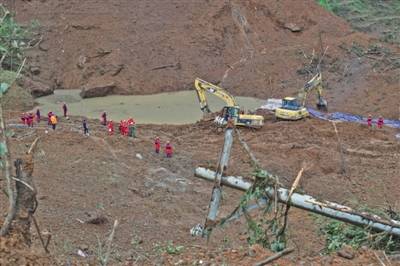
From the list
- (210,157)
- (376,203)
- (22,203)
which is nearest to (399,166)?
(376,203)

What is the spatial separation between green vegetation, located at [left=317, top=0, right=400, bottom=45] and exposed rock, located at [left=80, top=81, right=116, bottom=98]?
17.1 meters

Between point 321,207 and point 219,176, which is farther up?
point 219,176

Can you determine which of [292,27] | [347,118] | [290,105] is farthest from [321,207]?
[292,27]

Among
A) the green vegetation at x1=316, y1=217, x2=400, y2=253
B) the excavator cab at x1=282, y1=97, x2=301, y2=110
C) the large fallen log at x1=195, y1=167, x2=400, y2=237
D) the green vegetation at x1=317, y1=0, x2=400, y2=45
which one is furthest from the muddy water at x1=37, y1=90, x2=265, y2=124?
the large fallen log at x1=195, y1=167, x2=400, y2=237

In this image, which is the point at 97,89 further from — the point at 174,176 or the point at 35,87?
the point at 174,176

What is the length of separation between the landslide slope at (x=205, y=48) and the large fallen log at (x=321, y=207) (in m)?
19.1

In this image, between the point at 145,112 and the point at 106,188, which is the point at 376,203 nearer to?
the point at 106,188

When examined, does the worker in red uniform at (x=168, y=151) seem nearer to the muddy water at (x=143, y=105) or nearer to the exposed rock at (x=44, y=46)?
the muddy water at (x=143, y=105)

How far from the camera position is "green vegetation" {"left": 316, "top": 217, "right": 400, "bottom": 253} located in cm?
614

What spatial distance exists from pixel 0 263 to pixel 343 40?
90.9 ft

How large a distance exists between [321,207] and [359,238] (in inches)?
39.7

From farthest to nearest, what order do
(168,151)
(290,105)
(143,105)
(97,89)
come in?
(97,89), (143,105), (290,105), (168,151)

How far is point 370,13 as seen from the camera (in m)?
39.7

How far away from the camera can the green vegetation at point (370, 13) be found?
125ft
